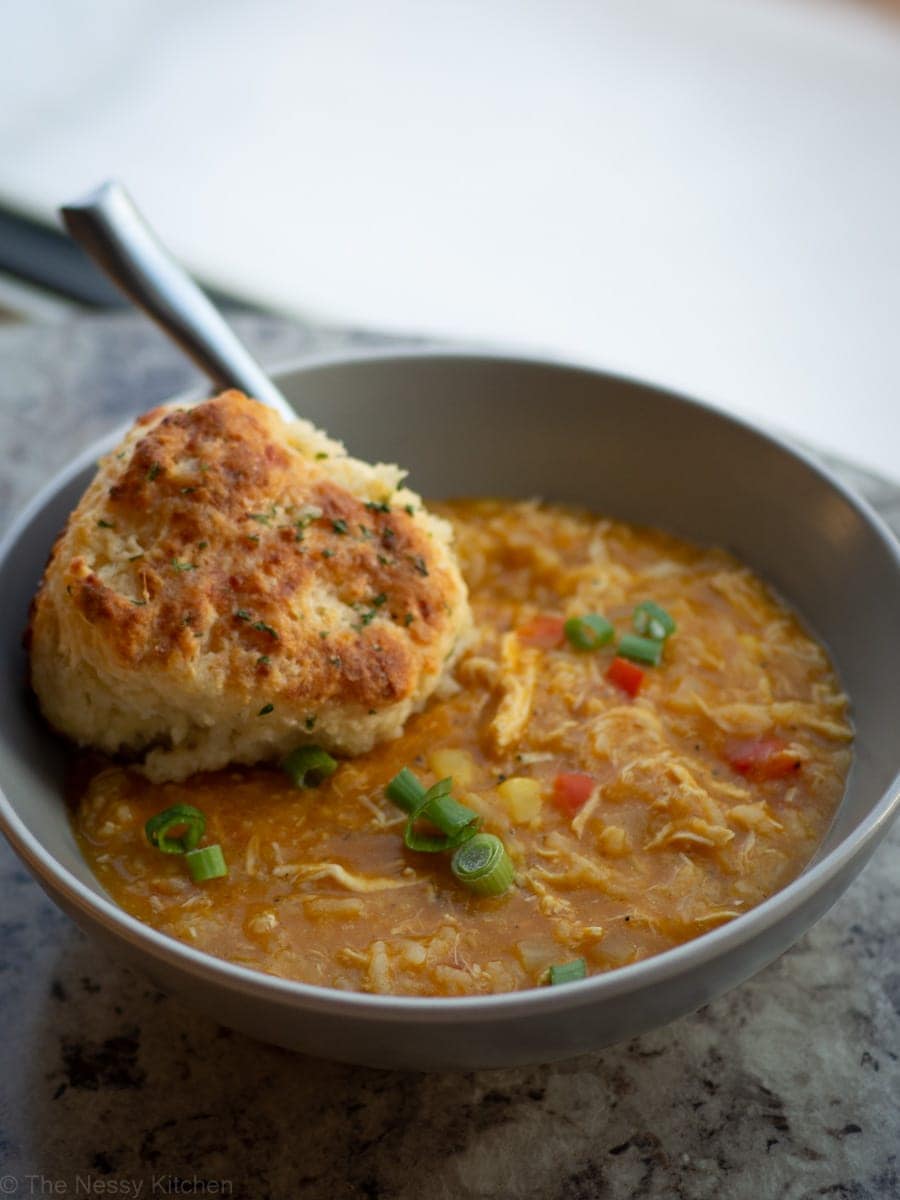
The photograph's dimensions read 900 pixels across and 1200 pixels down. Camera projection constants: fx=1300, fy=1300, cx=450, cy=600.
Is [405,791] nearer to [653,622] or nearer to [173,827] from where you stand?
[173,827]

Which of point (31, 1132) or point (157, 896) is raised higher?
point (157, 896)

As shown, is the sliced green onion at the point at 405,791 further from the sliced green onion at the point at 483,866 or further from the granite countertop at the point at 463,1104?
the granite countertop at the point at 463,1104

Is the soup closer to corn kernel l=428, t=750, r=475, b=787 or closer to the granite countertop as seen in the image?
corn kernel l=428, t=750, r=475, b=787

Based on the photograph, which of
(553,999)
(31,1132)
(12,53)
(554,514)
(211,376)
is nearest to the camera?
(553,999)

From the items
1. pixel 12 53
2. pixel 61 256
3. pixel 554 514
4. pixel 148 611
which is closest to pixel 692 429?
pixel 554 514

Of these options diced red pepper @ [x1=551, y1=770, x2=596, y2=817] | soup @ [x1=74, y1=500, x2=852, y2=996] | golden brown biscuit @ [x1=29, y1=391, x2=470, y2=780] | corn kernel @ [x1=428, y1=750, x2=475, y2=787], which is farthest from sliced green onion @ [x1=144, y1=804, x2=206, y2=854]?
diced red pepper @ [x1=551, y1=770, x2=596, y2=817]

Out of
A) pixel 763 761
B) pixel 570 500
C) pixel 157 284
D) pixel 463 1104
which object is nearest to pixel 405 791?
pixel 463 1104

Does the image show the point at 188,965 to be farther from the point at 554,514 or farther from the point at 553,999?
the point at 554,514

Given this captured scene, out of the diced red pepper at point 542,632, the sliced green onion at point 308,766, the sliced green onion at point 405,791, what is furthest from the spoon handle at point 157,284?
the sliced green onion at point 405,791
